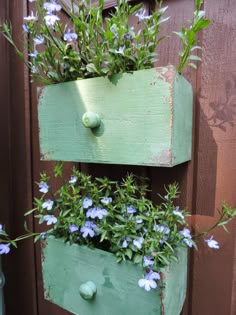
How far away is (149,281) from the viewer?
44 centimetres

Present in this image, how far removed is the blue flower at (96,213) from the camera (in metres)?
0.51

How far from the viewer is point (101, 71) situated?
1.69 ft

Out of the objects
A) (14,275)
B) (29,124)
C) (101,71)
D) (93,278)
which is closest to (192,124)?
(101,71)

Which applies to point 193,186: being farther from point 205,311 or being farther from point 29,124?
point 29,124

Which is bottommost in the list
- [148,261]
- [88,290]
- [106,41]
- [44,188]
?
[88,290]

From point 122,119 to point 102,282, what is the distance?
1.15 ft

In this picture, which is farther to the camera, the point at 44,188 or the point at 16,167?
the point at 16,167

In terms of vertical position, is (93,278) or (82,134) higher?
(82,134)

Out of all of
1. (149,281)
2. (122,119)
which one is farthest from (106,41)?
(149,281)

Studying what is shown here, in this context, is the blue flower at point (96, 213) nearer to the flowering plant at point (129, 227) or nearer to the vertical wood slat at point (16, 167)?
the flowering plant at point (129, 227)

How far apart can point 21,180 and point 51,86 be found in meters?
0.48

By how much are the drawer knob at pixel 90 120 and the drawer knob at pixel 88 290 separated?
34 cm

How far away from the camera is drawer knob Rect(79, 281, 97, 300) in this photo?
0.52 m

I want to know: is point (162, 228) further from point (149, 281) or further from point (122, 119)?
point (122, 119)
